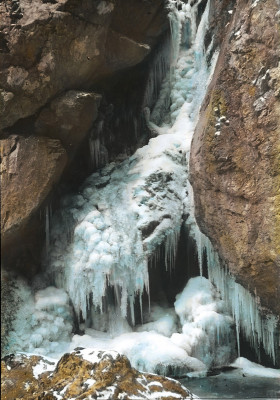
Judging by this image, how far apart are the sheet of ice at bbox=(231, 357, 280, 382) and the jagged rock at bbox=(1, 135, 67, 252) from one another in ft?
13.8

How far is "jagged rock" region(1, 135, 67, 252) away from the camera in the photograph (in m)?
7.77

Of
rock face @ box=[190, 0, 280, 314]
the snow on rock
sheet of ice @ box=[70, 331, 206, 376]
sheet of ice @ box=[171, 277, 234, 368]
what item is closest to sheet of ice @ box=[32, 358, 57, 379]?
sheet of ice @ box=[70, 331, 206, 376]

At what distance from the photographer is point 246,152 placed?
648cm

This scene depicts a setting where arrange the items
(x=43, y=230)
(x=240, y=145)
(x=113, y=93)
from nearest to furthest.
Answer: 1. (x=240, y=145)
2. (x=43, y=230)
3. (x=113, y=93)

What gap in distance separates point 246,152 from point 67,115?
11.2 feet

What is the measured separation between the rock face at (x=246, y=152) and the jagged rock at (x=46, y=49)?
2.39 m

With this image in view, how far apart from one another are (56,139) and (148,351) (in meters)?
3.95

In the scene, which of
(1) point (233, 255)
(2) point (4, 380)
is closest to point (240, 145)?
(1) point (233, 255)

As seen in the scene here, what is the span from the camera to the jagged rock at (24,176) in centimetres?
777

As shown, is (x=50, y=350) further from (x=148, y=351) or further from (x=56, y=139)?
(x=56, y=139)

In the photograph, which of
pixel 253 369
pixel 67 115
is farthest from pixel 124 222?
pixel 253 369

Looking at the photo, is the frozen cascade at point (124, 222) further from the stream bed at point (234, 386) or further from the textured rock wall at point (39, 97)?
the stream bed at point (234, 386)

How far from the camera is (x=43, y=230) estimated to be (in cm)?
888

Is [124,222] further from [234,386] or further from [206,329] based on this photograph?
[234,386]
